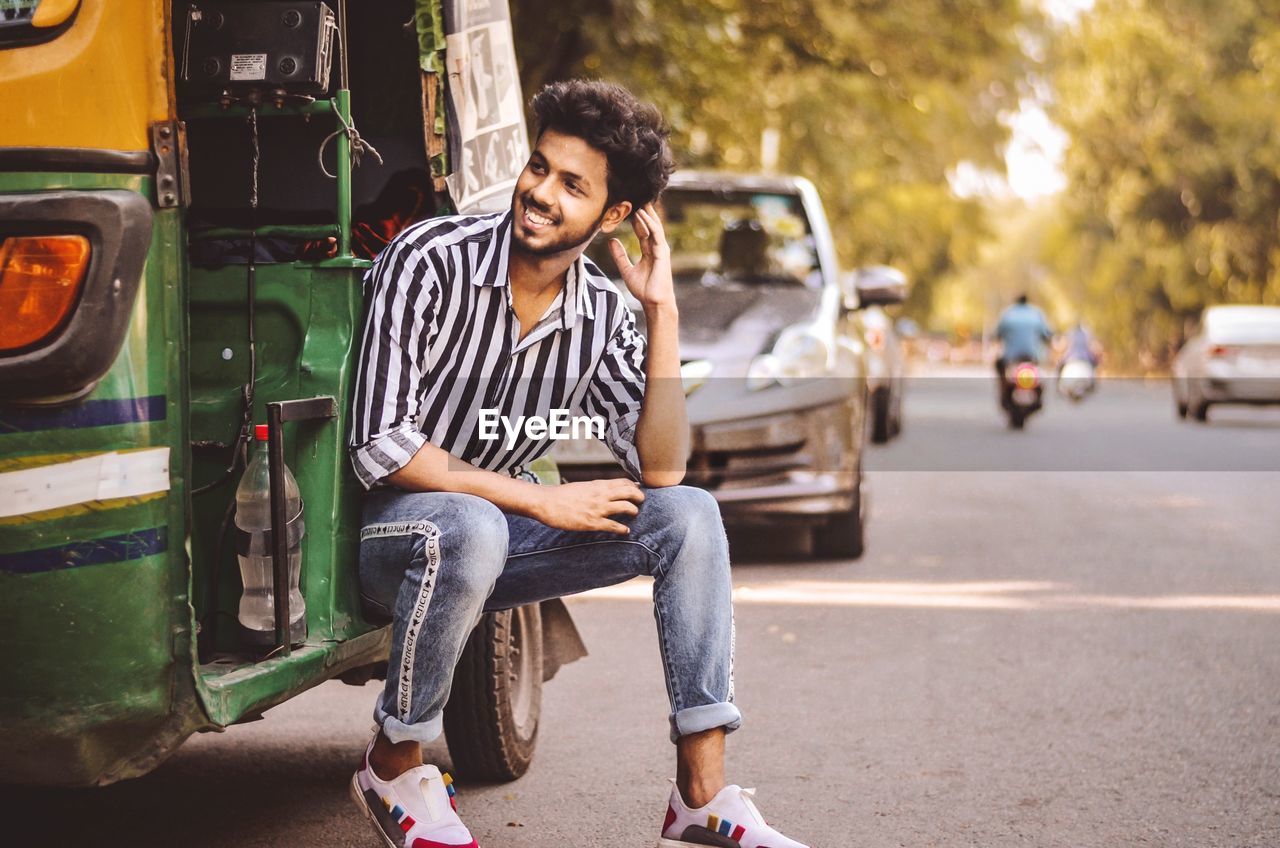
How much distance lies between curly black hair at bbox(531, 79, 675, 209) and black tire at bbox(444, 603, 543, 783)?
41.7 inches

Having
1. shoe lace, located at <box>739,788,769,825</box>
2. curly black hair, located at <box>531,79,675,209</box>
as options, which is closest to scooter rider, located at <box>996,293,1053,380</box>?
curly black hair, located at <box>531,79,675,209</box>

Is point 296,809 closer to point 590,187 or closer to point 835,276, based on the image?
point 590,187

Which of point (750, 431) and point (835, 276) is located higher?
point (835, 276)

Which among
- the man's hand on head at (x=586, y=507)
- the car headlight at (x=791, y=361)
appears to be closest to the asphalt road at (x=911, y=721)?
the man's hand on head at (x=586, y=507)

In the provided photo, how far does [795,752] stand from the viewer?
4.93 metres

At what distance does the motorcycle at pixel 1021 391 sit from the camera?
20672mm

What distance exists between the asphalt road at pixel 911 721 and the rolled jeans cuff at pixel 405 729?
0.54 meters

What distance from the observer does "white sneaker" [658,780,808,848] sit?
3432 mm

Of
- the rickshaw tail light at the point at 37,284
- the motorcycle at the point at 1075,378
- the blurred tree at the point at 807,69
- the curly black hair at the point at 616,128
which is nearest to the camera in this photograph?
the rickshaw tail light at the point at 37,284

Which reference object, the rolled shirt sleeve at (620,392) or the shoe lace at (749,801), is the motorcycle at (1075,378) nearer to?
the rolled shirt sleeve at (620,392)

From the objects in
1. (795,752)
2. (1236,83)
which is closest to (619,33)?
(795,752)

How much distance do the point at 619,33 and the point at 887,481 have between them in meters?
3.96

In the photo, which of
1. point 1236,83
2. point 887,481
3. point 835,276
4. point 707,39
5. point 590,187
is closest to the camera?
point 590,187

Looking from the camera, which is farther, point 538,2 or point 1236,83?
point 1236,83
